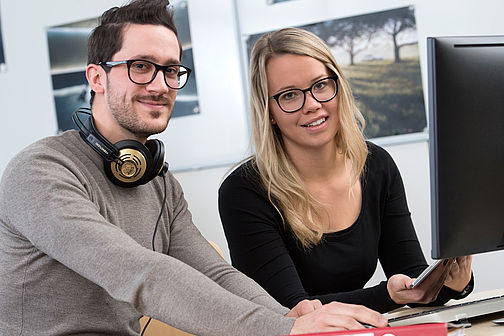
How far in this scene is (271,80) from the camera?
1.58 metres

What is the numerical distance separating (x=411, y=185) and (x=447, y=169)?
163 centimetres

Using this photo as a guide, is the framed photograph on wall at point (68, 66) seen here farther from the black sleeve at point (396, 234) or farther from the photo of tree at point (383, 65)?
the black sleeve at point (396, 234)

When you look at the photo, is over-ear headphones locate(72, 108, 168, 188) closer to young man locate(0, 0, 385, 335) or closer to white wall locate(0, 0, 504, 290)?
young man locate(0, 0, 385, 335)

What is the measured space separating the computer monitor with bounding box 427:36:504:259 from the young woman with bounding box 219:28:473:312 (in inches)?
24.8

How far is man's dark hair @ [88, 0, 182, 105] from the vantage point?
1.37 metres

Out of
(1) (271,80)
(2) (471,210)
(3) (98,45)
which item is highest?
(3) (98,45)

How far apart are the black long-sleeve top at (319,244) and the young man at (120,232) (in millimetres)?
156

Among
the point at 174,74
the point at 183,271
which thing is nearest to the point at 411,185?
the point at 174,74

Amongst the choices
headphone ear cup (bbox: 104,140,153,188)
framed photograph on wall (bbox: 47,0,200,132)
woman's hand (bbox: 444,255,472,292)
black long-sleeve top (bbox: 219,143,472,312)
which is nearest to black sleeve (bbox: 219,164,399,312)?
black long-sleeve top (bbox: 219,143,472,312)

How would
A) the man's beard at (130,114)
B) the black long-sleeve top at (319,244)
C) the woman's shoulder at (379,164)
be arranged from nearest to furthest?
the man's beard at (130,114)
the black long-sleeve top at (319,244)
the woman's shoulder at (379,164)

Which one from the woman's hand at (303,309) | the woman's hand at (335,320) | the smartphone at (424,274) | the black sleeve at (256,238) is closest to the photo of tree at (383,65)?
the black sleeve at (256,238)

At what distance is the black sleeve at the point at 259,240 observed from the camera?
141cm

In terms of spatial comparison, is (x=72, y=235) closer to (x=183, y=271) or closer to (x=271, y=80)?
(x=183, y=271)

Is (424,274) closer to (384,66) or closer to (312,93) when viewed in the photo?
(312,93)
